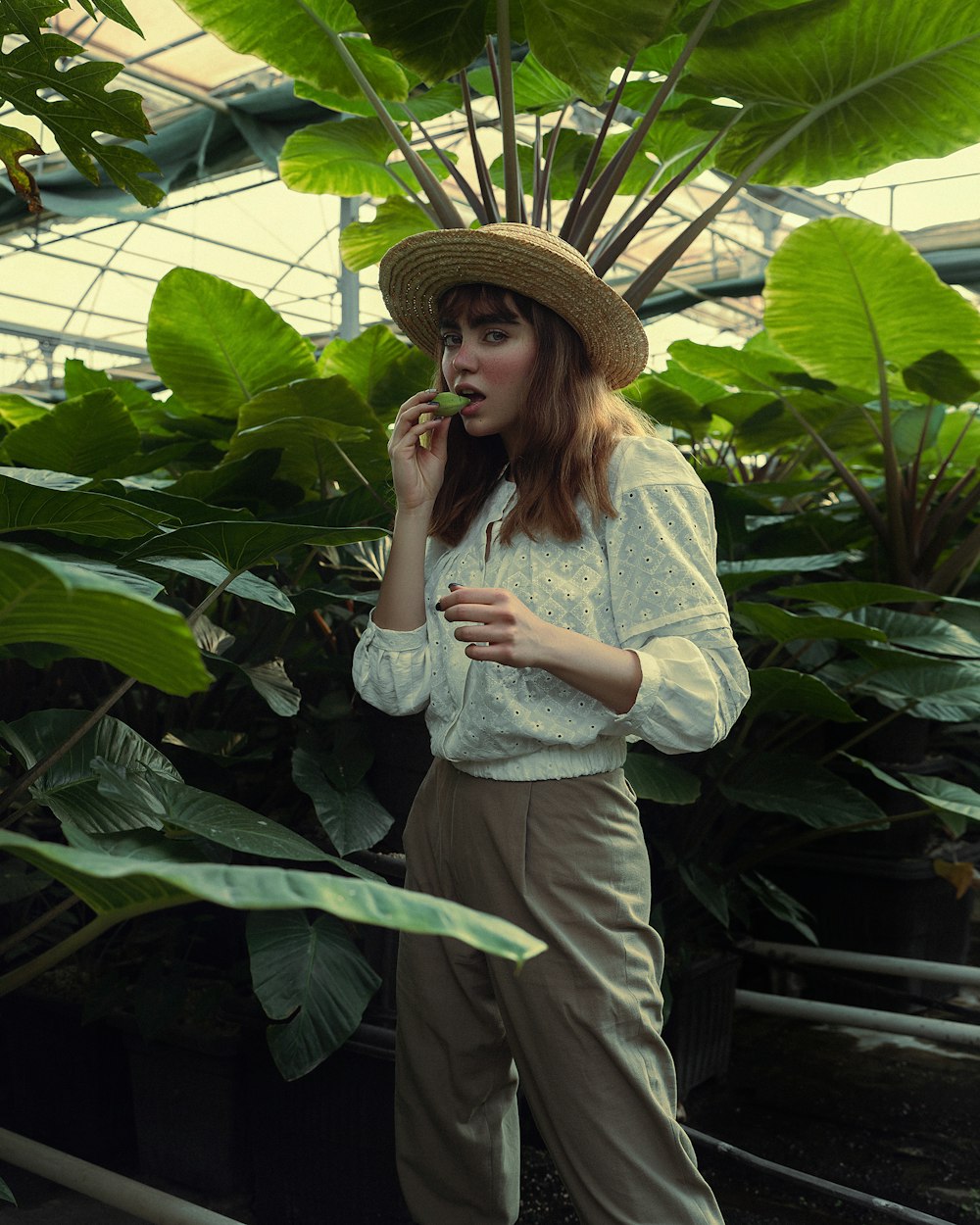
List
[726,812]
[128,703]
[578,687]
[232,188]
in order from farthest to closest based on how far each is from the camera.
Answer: [232,188] → [726,812] → [128,703] → [578,687]

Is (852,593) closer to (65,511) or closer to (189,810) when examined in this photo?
(189,810)

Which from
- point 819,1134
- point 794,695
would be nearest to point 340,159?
point 794,695

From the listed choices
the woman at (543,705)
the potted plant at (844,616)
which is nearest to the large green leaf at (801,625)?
the potted plant at (844,616)

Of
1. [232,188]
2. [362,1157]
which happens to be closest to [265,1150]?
[362,1157]

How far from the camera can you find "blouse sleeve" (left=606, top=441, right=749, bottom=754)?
110cm

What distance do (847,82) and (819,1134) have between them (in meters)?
1.76

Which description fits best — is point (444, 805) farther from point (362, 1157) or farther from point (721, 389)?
point (721, 389)

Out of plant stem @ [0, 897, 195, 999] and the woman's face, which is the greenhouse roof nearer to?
the woman's face

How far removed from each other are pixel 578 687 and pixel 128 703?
982 mm

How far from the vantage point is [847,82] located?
183 cm

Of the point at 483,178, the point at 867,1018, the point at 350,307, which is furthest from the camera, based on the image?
the point at 350,307

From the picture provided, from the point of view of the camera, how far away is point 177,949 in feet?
6.16

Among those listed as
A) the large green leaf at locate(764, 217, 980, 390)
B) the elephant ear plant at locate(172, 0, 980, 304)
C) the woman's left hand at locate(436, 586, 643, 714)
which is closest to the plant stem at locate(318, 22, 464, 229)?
the elephant ear plant at locate(172, 0, 980, 304)

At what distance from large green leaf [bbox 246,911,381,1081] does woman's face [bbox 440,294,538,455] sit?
0.64 meters
